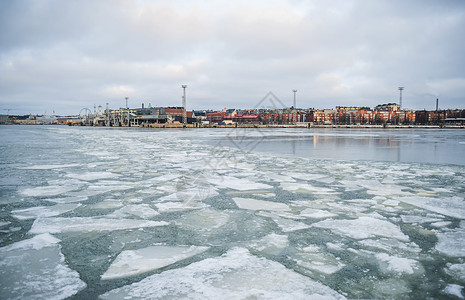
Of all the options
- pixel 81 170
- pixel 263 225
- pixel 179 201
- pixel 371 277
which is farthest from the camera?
pixel 81 170

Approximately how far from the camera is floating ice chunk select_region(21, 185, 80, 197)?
4.79 m

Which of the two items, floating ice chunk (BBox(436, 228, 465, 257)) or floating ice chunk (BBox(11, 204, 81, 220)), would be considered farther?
floating ice chunk (BBox(11, 204, 81, 220))

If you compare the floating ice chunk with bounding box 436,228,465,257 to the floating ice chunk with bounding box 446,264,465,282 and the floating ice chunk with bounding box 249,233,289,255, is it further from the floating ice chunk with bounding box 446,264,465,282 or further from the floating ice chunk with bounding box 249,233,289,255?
the floating ice chunk with bounding box 249,233,289,255

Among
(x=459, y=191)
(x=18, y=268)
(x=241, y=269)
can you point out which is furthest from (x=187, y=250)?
(x=459, y=191)

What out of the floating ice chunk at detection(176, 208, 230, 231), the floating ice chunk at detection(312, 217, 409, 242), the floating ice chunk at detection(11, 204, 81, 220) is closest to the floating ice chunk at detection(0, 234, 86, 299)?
the floating ice chunk at detection(11, 204, 81, 220)

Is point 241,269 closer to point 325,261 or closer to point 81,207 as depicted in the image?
point 325,261

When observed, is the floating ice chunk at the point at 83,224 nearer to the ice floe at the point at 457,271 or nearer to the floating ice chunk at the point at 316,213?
the floating ice chunk at the point at 316,213

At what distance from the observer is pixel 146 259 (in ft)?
8.42

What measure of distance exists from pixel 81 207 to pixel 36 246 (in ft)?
4.28

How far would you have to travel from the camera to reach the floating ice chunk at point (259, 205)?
4.09m

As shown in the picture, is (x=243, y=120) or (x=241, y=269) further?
(x=243, y=120)

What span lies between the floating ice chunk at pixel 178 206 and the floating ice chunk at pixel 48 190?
1.91 m

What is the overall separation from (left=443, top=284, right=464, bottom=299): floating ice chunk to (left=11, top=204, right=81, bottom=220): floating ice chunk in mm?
4006

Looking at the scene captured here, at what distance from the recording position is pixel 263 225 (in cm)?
342
